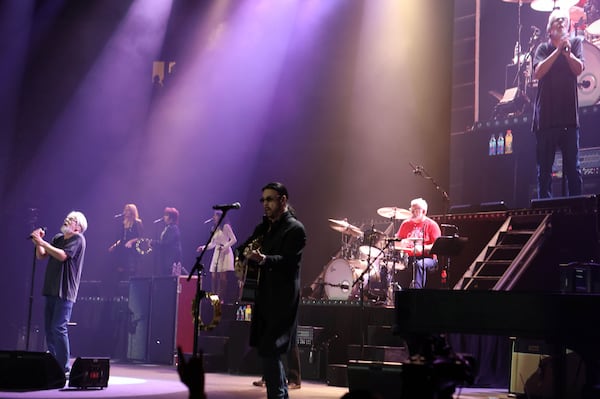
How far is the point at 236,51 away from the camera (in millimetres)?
17234

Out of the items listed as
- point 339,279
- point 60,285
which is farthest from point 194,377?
point 339,279

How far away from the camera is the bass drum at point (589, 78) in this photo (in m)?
12.9

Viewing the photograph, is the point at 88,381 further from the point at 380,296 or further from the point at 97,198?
the point at 97,198

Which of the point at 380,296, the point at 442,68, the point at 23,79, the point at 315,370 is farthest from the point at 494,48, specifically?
the point at 23,79

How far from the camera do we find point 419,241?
13039mm

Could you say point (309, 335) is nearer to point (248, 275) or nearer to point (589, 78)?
point (248, 275)

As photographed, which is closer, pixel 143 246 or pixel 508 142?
pixel 508 142

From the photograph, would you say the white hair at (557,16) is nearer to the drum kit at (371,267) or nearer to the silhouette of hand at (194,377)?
the drum kit at (371,267)

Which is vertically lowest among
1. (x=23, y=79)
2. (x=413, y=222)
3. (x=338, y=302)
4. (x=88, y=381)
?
(x=88, y=381)

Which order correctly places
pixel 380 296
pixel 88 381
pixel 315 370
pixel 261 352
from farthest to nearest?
pixel 380 296 → pixel 315 370 → pixel 88 381 → pixel 261 352

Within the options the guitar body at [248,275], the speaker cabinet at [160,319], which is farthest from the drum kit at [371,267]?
the guitar body at [248,275]

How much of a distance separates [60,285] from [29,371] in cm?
113

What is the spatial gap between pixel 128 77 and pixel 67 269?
851 centimetres

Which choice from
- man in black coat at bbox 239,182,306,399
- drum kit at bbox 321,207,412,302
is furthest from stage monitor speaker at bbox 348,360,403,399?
drum kit at bbox 321,207,412,302
